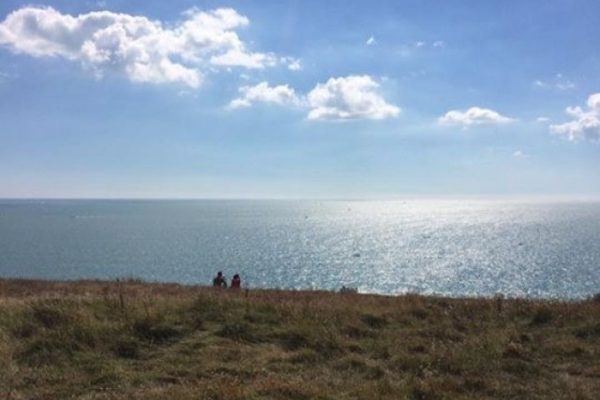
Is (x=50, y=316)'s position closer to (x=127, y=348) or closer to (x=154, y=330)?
(x=154, y=330)

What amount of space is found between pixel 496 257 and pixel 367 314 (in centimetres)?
9300

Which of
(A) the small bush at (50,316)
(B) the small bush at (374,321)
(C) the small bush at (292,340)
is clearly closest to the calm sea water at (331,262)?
(B) the small bush at (374,321)

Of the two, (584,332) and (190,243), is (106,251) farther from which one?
(584,332)

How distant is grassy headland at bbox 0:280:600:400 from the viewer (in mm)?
8984

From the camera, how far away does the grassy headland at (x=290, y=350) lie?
898 centimetres

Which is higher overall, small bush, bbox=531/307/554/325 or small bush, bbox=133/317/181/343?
small bush, bbox=133/317/181/343

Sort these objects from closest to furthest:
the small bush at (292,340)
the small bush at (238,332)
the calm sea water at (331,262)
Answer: the small bush at (292,340) → the small bush at (238,332) → the calm sea water at (331,262)

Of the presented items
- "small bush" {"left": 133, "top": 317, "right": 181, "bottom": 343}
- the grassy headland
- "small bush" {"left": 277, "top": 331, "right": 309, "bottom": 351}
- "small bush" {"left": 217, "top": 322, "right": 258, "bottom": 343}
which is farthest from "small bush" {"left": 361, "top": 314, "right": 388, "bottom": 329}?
"small bush" {"left": 133, "top": 317, "right": 181, "bottom": 343}

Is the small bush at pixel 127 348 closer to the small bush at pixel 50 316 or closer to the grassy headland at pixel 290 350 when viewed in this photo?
the grassy headland at pixel 290 350

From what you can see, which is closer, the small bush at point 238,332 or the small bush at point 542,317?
the small bush at point 238,332

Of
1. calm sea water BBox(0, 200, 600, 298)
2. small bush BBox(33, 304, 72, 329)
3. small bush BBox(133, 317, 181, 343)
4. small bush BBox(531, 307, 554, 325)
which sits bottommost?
calm sea water BBox(0, 200, 600, 298)

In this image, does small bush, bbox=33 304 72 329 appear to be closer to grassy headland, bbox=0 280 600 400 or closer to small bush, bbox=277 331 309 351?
grassy headland, bbox=0 280 600 400

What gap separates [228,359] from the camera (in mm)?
10922

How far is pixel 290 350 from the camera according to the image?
38.7 ft
